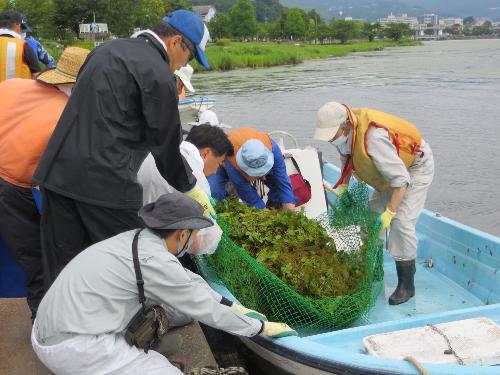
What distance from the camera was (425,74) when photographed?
1206 inches

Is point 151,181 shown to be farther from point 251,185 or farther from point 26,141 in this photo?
point 251,185

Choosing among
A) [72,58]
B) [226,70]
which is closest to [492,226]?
[72,58]

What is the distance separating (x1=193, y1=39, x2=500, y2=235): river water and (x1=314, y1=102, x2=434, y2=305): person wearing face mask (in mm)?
5144

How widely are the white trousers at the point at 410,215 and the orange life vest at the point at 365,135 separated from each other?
138mm

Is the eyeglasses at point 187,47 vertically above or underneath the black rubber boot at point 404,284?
A: above

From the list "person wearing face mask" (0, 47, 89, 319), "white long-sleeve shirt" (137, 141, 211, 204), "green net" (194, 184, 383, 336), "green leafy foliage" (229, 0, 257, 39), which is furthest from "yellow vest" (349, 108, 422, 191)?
"green leafy foliage" (229, 0, 257, 39)

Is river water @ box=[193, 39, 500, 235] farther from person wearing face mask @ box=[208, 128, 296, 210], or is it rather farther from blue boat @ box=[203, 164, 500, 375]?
person wearing face mask @ box=[208, 128, 296, 210]

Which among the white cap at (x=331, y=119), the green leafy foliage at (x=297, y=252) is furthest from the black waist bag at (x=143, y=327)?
the white cap at (x=331, y=119)

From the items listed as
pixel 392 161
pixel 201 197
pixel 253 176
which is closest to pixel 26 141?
pixel 201 197

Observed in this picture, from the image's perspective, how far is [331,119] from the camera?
13.3 ft

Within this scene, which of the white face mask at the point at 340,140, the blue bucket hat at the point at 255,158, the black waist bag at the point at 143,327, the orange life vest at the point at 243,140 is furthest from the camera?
the orange life vest at the point at 243,140

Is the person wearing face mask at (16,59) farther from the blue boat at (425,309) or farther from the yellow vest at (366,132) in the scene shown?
the yellow vest at (366,132)

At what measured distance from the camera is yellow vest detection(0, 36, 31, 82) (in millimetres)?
5051

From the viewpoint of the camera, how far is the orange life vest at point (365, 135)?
159 inches
